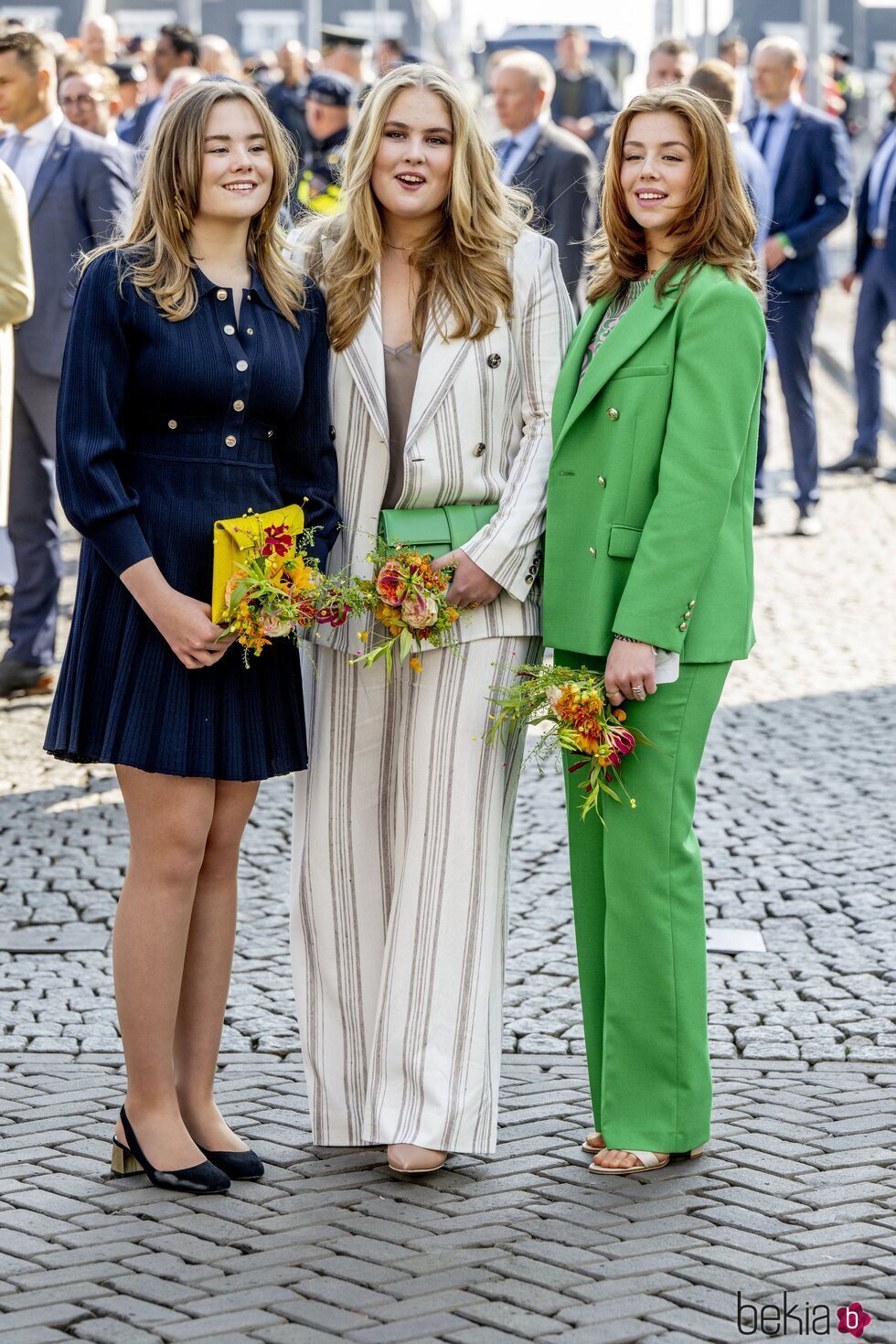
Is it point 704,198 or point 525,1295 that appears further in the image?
point 704,198

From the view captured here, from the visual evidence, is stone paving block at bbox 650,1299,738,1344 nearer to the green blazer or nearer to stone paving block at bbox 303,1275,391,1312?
stone paving block at bbox 303,1275,391,1312

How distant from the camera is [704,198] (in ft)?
12.7

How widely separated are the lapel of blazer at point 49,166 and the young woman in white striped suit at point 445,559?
4.41 metres

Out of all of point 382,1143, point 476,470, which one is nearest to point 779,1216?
point 382,1143

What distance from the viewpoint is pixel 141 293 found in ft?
12.4

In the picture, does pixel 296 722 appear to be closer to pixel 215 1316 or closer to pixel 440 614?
pixel 440 614

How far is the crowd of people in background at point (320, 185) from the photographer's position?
807 cm

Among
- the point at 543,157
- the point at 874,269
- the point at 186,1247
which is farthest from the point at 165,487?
the point at 874,269

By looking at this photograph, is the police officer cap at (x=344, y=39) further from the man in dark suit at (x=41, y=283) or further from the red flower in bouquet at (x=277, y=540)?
the red flower in bouquet at (x=277, y=540)

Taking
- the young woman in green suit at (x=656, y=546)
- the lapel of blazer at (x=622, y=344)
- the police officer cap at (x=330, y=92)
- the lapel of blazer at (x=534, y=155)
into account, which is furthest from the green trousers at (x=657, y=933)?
the police officer cap at (x=330, y=92)

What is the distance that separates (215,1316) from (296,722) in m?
1.19

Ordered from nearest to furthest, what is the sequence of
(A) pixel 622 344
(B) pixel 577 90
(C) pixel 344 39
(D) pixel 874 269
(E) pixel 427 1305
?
(E) pixel 427 1305, (A) pixel 622 344, (D) pixel 874 269, (C) pixel 344 39, (B) pixel 577 90

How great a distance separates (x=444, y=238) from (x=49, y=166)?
462cm

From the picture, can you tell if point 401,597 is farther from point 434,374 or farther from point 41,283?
point 41,283
